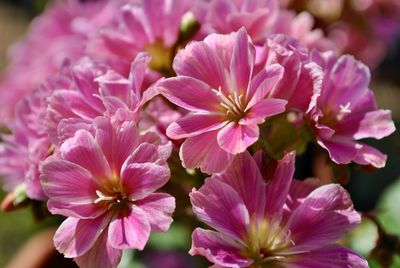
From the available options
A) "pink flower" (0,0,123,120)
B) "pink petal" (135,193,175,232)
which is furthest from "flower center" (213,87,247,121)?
"pink flower" (0,0,123,120)

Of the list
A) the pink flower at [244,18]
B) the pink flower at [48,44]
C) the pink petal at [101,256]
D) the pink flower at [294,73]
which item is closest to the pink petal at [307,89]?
the pink flower at [294,73]

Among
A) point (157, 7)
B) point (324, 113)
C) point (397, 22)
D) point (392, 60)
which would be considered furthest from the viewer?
point (392, 60)

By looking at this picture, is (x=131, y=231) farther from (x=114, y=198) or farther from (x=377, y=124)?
(x=377, y=124)

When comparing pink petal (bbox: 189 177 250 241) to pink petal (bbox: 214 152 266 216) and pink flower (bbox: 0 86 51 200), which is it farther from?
pink flower (bbox: 0 86 51 200)

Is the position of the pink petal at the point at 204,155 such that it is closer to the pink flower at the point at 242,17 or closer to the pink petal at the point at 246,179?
the pink petal at the point at 246,179

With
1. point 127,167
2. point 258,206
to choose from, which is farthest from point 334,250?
point 127,167

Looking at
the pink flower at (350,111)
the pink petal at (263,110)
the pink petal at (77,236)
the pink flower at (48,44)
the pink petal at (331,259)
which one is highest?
the pink petal at (263,110)

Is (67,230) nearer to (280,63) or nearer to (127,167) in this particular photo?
(127,167)
